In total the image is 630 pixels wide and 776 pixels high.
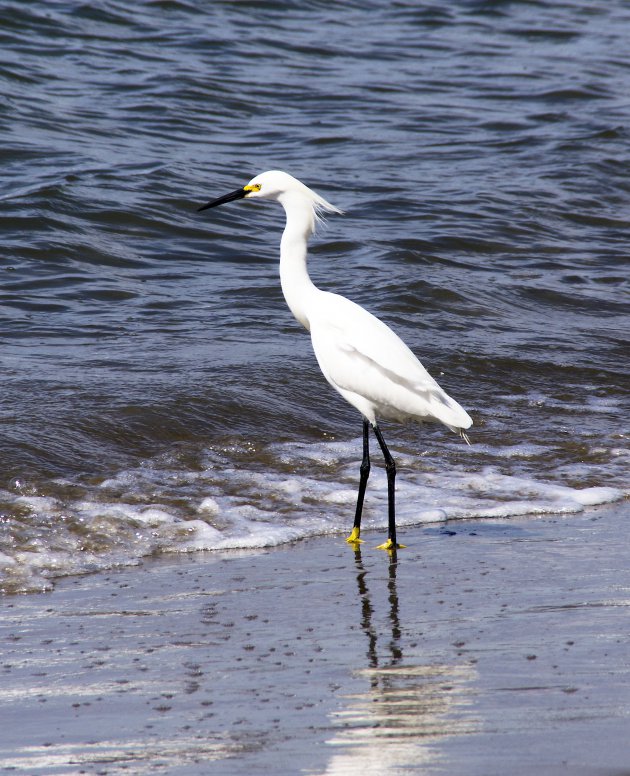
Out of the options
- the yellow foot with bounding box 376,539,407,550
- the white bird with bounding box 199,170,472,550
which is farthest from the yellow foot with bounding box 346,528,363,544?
the yellow foot with bounding box 376,539,407,550

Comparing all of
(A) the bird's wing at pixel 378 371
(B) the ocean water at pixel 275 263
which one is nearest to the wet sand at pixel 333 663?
(B) the ocean water at pixel 275 263

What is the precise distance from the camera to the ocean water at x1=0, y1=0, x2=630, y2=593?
527 cm

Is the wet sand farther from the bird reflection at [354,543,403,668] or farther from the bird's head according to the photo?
the bird's head

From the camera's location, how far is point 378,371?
4.96 metres

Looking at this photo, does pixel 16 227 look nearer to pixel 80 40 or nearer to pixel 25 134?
pixel 25 134

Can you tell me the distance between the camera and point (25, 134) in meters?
11.3

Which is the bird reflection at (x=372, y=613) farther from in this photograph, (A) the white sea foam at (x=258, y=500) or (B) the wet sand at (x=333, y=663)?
(A) the white sea foam at (x=258, y=500)

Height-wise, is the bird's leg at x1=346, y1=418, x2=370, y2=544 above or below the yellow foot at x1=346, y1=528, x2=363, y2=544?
above

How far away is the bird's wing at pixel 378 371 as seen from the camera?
16.2ft

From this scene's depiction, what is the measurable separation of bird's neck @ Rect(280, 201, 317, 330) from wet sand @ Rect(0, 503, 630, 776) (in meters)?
1.21

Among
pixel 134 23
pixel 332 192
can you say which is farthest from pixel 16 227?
pixel 134 23

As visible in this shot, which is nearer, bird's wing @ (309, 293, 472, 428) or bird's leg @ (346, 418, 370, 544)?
bird's leg @ (346, 418, 370, 544)

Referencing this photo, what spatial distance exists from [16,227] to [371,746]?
7213 mm

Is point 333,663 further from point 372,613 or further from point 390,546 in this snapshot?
point 390,546
